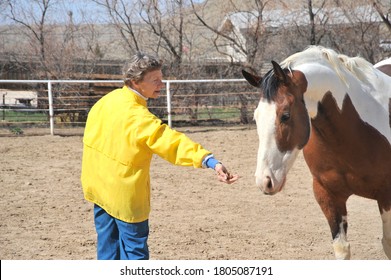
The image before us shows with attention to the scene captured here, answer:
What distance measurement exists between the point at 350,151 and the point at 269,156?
27.0 inches

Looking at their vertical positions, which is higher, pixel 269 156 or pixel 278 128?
pixel 278 128

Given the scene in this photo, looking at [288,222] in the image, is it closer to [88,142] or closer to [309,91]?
[309,91]

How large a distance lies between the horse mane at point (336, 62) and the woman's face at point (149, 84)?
75 centimetres

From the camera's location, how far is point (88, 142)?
3109 mm

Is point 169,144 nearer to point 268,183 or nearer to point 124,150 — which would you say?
point 124,150

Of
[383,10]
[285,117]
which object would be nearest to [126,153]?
[285,117]

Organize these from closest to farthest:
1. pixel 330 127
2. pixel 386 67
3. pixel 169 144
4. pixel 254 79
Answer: pixel 169 144
pixel 254 79
pixel 330 127
pixel 386 67

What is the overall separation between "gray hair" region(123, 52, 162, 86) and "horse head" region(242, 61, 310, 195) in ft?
1.97

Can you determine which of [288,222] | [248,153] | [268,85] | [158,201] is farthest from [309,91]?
[248,153]

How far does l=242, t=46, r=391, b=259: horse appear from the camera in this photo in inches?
121

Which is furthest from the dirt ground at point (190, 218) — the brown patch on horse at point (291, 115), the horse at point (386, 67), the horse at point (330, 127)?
the brown patch on horse at point (291, 115)

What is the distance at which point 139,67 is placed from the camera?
3000 millimetres

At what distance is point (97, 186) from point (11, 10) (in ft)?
55.4

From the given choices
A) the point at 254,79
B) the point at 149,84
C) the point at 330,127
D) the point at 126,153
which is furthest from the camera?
the point at 330,127
